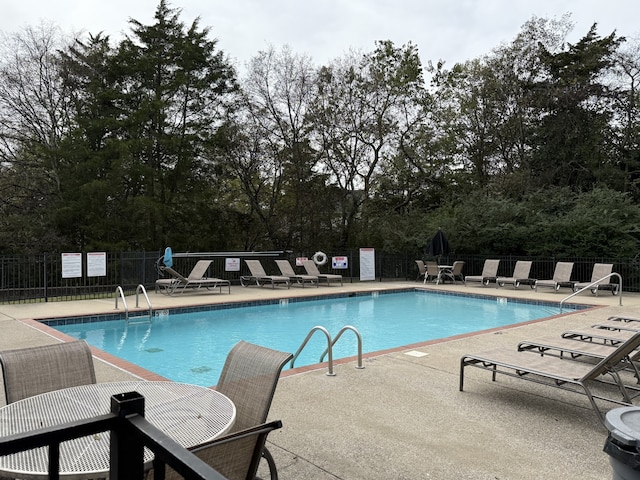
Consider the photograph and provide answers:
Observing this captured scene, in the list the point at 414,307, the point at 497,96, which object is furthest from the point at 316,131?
the point at 414,307

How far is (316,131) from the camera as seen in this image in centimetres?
1992

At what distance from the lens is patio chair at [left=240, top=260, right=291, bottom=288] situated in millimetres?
15070

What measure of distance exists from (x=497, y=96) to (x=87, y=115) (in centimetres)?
1709

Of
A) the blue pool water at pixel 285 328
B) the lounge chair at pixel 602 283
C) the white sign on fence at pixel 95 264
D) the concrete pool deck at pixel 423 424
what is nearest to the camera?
the concrete pool deck at pixel 423 424

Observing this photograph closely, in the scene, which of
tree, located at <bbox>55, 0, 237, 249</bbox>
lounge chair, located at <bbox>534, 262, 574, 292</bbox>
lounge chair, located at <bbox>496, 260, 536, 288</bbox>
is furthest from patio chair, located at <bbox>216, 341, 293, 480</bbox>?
tree, located at <bbox>55, 0, 237, 249</bbox>

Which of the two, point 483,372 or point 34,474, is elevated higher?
point 34,474

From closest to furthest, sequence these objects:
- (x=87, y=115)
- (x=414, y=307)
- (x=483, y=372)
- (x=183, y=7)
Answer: (x=483, y=372), (x=414, y=307), (x=87, y=115), (x=183, y=7)

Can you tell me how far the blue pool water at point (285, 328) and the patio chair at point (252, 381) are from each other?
3017mm

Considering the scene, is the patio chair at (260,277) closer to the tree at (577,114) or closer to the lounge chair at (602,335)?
the lounge chair at (602,335)

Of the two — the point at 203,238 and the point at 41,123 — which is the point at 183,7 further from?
the point at 203,238

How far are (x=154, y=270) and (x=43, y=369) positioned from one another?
37.9 feet

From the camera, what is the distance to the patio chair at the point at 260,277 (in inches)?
593

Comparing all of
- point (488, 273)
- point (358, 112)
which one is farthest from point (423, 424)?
point (358, 112)

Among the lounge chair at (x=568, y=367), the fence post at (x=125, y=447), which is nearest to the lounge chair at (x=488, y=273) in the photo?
the lounge chair at (x=568, y=367)
